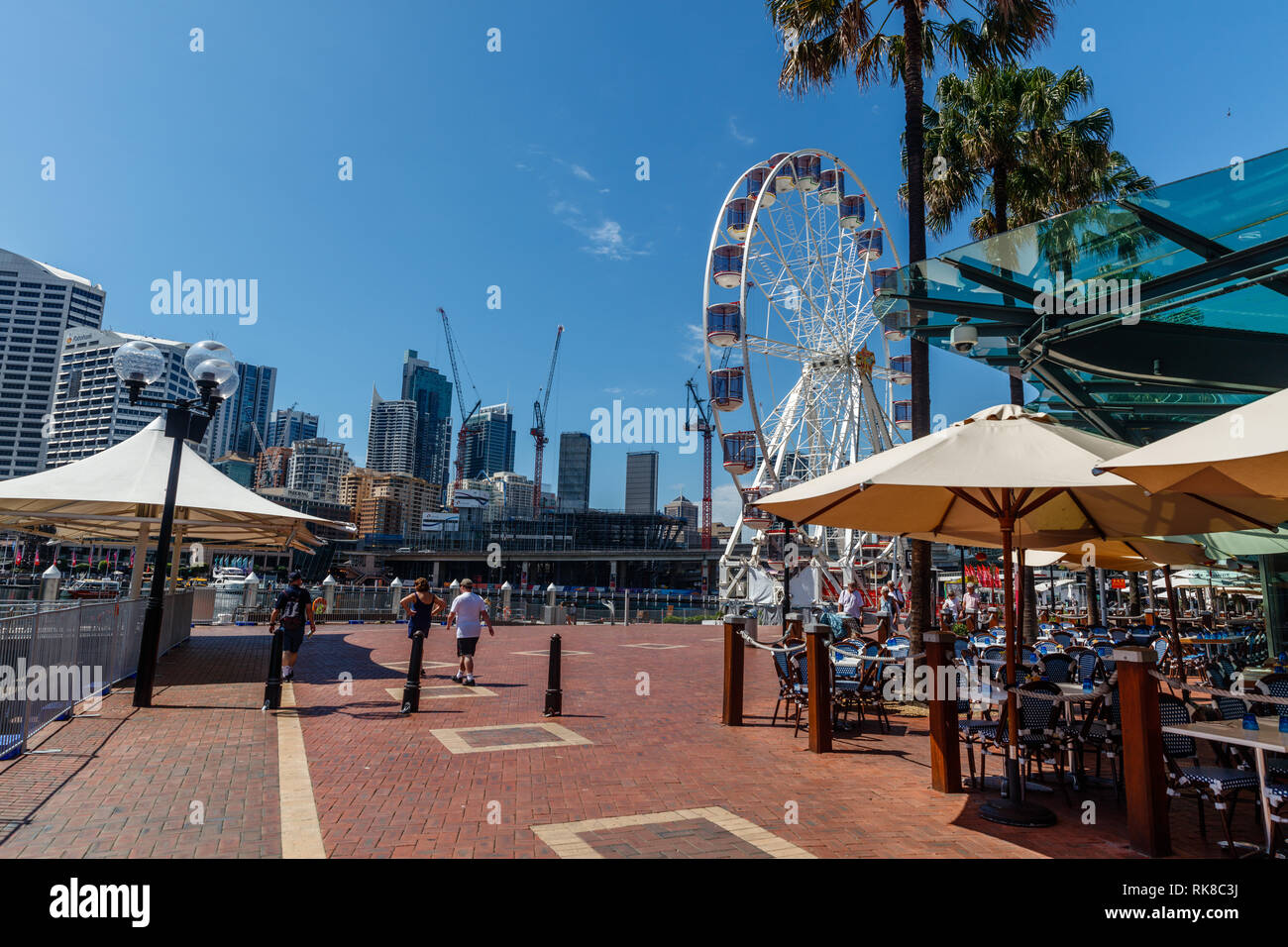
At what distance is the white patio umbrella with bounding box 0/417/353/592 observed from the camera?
11750 millimetres

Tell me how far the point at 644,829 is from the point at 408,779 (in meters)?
2.22

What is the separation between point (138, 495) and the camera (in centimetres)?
1202

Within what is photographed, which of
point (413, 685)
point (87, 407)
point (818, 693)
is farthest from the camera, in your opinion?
point (87, 407)

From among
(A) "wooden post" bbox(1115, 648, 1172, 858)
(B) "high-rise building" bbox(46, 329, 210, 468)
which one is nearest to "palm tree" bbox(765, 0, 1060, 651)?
(A) "wooden post" bbox(1115, 648, 1172, 858)

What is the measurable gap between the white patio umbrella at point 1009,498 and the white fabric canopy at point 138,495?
388 inches

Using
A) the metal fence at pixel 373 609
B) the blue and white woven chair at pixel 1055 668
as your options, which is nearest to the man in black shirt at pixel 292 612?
the blue and white woven chair at pixel 1055 668

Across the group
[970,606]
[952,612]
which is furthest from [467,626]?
[970,606]

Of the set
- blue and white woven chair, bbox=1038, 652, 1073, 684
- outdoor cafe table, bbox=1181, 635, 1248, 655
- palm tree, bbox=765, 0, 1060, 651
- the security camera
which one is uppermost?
palm tree, bbox=765, 0, 1060, 651

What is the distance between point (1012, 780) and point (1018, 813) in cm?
24

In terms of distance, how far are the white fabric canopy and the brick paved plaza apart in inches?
128

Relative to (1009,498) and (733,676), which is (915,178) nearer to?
(1009,498)

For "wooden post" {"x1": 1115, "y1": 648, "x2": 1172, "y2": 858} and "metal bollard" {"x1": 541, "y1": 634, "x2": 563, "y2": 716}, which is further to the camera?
"metal bollard" {"x1": 541, "y1": 634, "x2": 563, "y2": 716}

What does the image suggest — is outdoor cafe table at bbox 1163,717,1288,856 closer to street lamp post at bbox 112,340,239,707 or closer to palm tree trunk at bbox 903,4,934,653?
palm tree trunk at bbox 903,4,934,653
